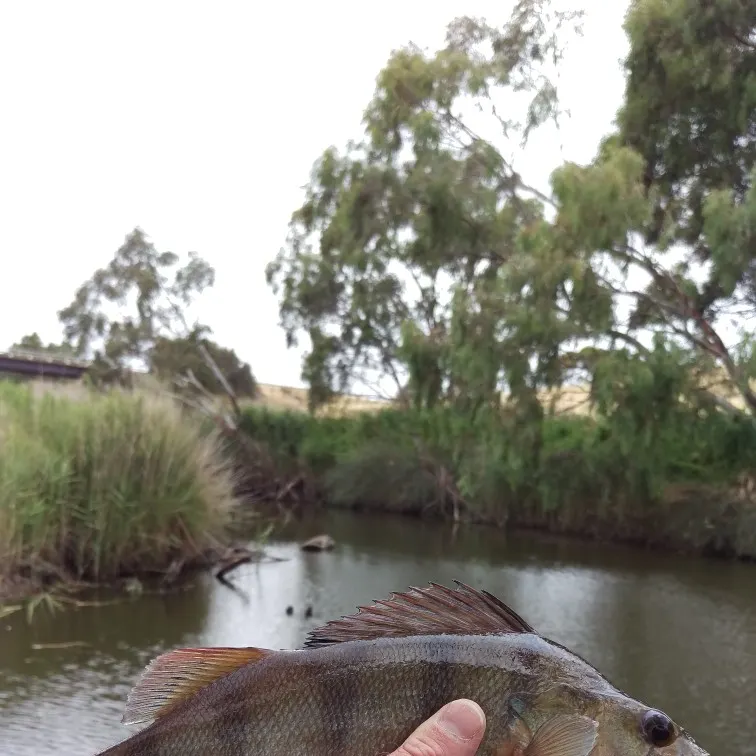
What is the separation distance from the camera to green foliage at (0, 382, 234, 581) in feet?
29.7

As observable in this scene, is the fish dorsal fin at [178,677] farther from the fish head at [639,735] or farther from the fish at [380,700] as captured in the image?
the fish head at [639,735]

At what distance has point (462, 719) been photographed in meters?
1.23

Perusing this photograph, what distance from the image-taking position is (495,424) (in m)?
16.8

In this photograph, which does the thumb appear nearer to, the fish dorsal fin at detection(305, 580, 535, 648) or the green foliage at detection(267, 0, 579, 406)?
Result: the fish dorsal fin at detection(305, 580, 535, 648)

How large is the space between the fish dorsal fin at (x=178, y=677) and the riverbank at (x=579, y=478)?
14.2 m

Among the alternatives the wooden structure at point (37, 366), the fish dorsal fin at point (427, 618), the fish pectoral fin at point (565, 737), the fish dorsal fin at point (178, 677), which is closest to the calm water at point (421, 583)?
the fish dorsal fin at point (178, 677)

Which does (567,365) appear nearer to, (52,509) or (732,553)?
(732,553)

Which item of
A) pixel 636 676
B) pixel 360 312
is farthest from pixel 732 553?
pixel 360 312

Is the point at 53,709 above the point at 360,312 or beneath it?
beneath

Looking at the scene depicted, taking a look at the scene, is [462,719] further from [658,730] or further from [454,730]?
[658,730]

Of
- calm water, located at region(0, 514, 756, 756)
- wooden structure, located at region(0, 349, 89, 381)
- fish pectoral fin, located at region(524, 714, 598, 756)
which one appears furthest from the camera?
wooden structure, located at region(0, 349, 89, 381)

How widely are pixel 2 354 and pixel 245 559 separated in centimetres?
2837

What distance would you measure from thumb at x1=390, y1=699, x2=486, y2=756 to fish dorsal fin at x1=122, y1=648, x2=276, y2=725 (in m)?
0.27

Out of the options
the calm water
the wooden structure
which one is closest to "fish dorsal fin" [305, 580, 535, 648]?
the calm water
